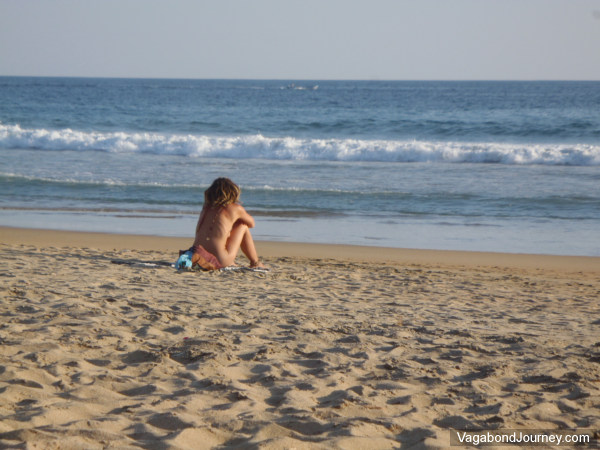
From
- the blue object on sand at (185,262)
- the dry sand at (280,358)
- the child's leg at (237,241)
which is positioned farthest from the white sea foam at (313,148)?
the blue object on sand at (185,262)

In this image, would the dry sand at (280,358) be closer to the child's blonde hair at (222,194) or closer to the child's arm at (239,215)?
the child's arm at (239,215)

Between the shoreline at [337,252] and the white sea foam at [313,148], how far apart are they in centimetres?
1236

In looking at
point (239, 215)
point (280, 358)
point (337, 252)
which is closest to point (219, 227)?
point (239, 215)

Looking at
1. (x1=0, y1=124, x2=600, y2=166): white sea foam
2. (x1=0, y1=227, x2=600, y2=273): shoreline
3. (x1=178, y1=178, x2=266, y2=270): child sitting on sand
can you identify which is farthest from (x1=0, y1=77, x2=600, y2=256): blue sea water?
(x1=178, y1=178, x2=266, y2=270): child sitting on sand

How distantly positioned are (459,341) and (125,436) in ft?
7.87

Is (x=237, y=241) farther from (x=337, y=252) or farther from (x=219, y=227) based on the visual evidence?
(x=337, y=252)

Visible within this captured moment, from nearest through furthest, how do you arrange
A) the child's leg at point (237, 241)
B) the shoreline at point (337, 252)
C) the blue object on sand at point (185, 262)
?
the blue object on sand at point (185, 262) → the child's leg at point (237, 241) → the shoreline at point (337, 252)

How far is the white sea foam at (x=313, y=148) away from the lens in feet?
67.2

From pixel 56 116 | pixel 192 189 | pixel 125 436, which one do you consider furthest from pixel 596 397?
pixel 56 116

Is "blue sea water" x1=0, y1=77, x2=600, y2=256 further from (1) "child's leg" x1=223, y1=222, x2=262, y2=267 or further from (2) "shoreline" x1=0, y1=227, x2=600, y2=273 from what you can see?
(1) "child's leg" x1=223, y1=222, x2=262, y2=267

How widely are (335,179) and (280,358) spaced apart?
1269 cm

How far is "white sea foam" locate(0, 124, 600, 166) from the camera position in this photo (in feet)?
67.2

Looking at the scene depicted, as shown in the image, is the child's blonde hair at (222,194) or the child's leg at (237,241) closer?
the child's blonde hair at (222,194)

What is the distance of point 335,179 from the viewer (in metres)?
16.3
